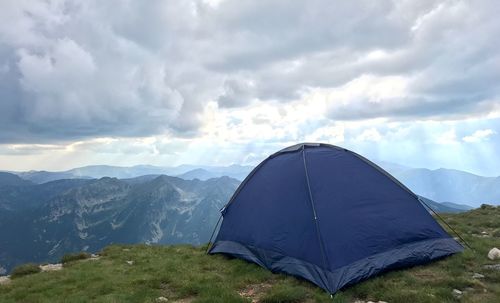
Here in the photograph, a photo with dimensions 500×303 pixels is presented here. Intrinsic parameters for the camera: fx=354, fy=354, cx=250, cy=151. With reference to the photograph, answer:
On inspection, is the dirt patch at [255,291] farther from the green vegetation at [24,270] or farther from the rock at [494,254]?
the green vegetation at [24,270]

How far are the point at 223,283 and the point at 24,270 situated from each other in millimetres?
9891

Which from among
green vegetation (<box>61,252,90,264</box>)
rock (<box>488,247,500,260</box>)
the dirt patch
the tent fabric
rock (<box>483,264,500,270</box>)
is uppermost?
the tent fabric

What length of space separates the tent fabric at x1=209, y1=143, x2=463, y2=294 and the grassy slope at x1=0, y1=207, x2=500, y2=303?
1.43 feet

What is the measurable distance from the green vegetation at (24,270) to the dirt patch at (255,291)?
1031cm

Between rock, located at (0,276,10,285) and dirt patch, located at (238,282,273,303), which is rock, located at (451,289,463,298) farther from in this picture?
rock, located at (0,276,10,285)

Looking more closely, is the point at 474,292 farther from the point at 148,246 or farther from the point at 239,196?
the point at 148,246

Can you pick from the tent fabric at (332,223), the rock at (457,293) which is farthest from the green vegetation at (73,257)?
the rock at (457,293)

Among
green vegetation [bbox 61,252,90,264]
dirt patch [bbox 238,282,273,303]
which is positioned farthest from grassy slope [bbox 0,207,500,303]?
green vegetation [bbox 61,252,90,264]

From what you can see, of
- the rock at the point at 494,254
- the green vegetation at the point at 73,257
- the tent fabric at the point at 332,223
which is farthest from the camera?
the green vegetation at the point at 73,257

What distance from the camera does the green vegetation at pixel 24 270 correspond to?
15.5m

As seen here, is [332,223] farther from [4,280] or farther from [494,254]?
[4,280]

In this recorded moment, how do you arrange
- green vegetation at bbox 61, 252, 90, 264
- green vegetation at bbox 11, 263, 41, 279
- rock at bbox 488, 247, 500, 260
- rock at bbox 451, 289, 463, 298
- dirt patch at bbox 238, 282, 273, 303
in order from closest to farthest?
rock at bbox 451, 289, 463, 298 → dirt patch at bbox 238, 282, 273, 303 → rock at bbox 488, 247, 500, 260 → green vegetation at bbox 11, 263, 41, 279 → green vegetation at bbox 61, 252, 90, 264

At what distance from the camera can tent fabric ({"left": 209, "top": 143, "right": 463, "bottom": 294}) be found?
11.7 metres

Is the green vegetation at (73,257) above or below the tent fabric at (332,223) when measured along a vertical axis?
below
